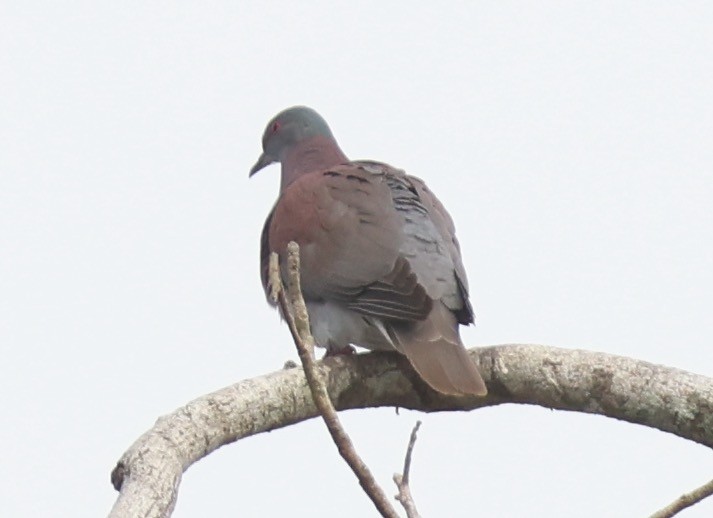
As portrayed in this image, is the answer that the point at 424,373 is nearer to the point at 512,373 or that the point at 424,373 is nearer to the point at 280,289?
the point at 512,373

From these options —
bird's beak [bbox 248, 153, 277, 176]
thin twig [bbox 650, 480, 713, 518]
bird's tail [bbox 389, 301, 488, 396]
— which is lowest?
thin twig [bbox 650, 480, 713, 518]

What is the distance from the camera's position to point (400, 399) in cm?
403

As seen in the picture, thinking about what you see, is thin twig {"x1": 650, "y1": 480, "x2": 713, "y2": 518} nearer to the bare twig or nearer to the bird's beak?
the bare twig

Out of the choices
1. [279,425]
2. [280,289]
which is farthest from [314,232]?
[280,289]

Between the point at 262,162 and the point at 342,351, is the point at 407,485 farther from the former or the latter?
the point at 262,162

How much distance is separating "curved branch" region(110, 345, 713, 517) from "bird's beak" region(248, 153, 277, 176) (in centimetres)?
218

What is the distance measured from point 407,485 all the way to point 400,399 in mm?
1331

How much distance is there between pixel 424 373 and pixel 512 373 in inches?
11.5

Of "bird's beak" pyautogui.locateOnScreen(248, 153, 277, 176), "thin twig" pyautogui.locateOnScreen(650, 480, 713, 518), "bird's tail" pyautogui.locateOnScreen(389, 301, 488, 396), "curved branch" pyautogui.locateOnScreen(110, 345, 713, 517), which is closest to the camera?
"thin twig" pyautogui.locateOnScreen(650, 480, 713, 518)

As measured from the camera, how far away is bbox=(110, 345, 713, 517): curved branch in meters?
2.89

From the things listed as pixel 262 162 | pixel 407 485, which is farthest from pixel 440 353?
pixel 262 162

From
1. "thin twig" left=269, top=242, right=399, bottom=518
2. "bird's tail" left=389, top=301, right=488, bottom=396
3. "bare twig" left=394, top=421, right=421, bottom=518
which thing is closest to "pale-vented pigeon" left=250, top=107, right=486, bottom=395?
"bird's tail" left=389, top=301, right=488, bottom=396

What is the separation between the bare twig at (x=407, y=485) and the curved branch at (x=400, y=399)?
1.58 ft

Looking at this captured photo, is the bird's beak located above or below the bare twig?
above
